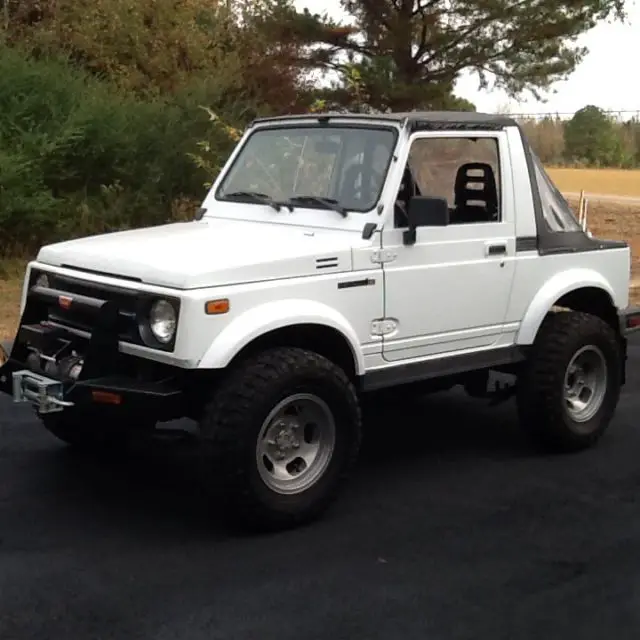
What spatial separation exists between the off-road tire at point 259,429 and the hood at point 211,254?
431 millimetres

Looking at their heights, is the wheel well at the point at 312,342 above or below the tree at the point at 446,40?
below

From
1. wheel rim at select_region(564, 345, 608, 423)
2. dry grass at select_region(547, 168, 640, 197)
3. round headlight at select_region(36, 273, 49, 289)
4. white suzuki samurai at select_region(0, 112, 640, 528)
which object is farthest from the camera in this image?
dry grass at select_region(547, 168, 640, 197)

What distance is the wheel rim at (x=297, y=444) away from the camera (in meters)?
4.91

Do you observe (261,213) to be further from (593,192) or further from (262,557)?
(593,192)

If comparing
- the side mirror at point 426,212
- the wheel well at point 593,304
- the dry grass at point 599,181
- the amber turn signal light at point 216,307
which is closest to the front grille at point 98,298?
the amber turn signal light at point 216,307

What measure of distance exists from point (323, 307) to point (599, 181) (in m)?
26.0

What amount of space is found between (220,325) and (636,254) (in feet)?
40.8

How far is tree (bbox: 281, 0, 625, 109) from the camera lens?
63.1 feet

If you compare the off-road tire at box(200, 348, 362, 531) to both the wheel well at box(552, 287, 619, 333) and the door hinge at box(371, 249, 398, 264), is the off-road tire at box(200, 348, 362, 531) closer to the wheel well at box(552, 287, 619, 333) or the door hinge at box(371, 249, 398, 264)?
the door hinge at box(371, 249, 398, 264)

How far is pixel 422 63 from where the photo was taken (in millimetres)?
19875

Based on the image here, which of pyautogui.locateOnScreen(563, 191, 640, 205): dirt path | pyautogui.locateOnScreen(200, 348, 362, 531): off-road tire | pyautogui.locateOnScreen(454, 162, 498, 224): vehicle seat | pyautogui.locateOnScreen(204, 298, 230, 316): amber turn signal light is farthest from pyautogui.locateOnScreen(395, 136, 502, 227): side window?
pyautogui.locateOnScreen(563, 191, 640, 205): dirt path

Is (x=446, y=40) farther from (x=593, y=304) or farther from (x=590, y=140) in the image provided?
(x=590, y=140)

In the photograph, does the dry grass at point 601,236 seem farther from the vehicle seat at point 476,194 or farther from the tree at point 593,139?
the tree at point 593,139

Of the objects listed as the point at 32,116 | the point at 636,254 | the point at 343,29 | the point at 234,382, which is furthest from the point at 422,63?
the point at 234,382
